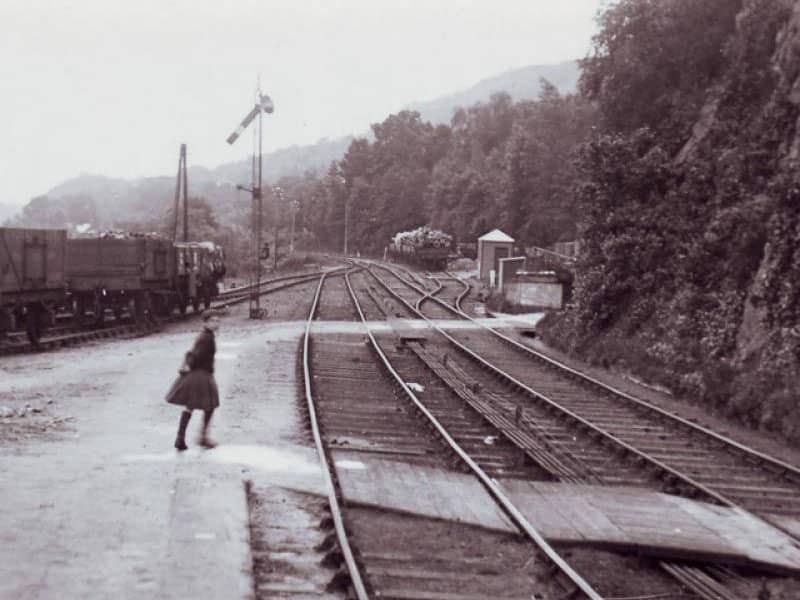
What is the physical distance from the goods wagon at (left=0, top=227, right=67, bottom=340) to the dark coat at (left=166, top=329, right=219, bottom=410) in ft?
39.0

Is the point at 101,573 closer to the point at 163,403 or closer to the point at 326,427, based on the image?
the point at 326,427

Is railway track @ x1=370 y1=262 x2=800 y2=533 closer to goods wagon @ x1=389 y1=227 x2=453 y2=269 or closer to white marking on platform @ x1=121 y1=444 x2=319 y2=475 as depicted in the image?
white marking on platform @ x1=121 y1=444 x2=319 y2=475

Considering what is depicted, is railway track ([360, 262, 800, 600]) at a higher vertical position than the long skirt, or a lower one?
lower

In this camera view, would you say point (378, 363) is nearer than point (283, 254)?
Yes

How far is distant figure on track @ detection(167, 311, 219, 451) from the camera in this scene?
10695 mm

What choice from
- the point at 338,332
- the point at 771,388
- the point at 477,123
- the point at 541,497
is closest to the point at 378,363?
the point at 338,332

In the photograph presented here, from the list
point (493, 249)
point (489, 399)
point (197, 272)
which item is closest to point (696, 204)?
point (489, 399)

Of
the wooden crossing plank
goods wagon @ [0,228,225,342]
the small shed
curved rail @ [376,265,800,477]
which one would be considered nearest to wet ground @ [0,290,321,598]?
the wooden crossing plank

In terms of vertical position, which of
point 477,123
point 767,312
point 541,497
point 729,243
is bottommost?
point 541,497

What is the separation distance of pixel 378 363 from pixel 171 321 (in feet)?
41.9

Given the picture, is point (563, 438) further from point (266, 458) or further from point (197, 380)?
point (197, 380)

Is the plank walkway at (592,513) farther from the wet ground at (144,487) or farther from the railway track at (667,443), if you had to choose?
the wet ground at (144,487)

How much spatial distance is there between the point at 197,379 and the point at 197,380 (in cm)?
1

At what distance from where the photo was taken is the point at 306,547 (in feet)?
25.3
